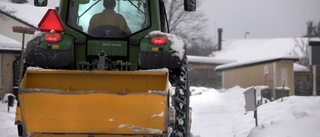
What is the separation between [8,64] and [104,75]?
19.8m

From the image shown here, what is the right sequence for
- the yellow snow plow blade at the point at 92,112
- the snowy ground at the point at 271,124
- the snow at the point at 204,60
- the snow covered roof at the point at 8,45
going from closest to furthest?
the yellow snow plow blade at the point at 92,112 → the snowy ground at the point at 271,124 → the snow covered roof at the point at 8,45 → the snow at the point at 204,60

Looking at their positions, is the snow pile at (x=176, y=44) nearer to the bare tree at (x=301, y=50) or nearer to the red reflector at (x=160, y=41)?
the red reflector at (x=160, y=41)

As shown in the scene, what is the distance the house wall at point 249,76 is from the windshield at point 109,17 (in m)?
24.6

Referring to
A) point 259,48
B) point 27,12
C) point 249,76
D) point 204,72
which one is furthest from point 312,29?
point 27,12

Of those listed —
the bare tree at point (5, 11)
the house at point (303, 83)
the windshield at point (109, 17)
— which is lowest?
the house at point (303, 83)

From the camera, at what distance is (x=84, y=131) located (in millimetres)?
4793

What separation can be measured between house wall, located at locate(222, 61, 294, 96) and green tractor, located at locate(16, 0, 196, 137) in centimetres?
2432

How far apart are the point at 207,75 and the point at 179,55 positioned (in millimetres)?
38827

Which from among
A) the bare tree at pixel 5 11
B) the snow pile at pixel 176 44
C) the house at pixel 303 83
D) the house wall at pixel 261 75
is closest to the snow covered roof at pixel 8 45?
the bare tree at pixel 5 11

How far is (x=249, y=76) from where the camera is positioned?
107ft

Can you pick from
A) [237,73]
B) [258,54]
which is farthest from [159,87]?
[258,54]

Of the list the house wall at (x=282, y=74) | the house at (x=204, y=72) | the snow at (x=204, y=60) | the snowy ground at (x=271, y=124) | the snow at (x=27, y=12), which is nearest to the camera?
the snowy ground at (x=271, y=124)

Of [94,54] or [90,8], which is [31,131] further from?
[90,8]

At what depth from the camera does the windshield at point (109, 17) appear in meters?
6.38
